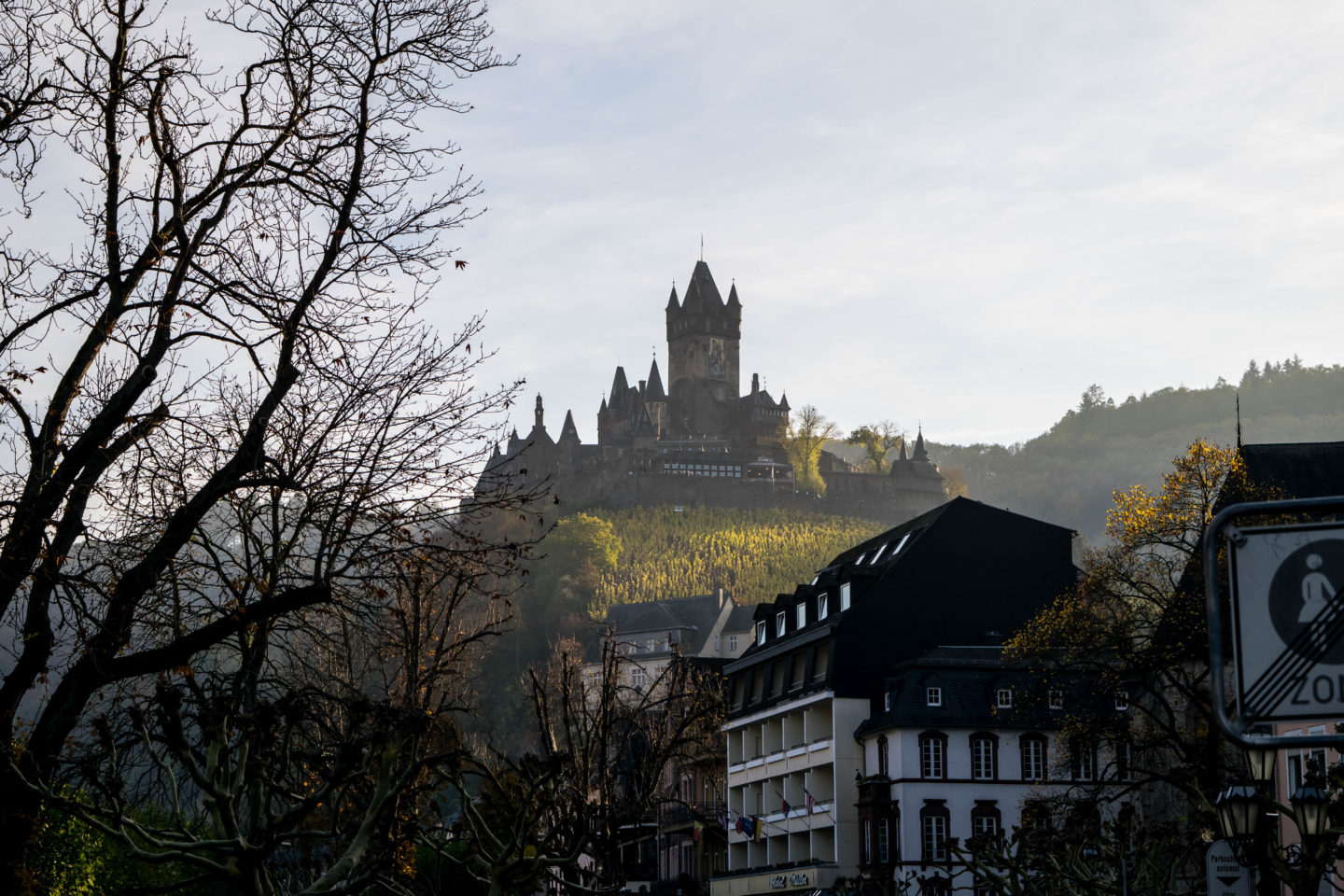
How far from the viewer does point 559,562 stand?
473ft

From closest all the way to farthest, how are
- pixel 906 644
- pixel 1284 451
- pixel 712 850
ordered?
pixel 1284 451
pixel 906 644
pixel 712 850

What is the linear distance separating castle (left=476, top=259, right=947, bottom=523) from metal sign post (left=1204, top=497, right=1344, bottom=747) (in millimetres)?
168907

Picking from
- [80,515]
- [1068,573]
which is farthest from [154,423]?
[1068,573]

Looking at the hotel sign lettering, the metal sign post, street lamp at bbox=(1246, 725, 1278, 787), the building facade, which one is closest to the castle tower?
the building facade

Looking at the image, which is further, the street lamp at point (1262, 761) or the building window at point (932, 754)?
the building window at point (932, 754)

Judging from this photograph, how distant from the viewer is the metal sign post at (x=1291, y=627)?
10.5ft

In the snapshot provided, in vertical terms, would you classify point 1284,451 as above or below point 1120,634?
above

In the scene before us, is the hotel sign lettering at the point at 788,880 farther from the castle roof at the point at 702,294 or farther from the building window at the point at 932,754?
the castle roof at the point at 702,294

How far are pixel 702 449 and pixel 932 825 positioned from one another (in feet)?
416

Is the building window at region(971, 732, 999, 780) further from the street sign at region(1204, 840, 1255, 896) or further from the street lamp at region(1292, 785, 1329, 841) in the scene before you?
the street sign at region(1204, 840, 1255, 896)

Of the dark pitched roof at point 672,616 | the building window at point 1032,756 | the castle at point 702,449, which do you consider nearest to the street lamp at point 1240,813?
the building window at point 1032,756

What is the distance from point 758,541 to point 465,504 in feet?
469

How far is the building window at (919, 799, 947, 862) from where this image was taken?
2034 inches

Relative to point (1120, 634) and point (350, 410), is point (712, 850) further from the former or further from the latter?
point (350, 410)
